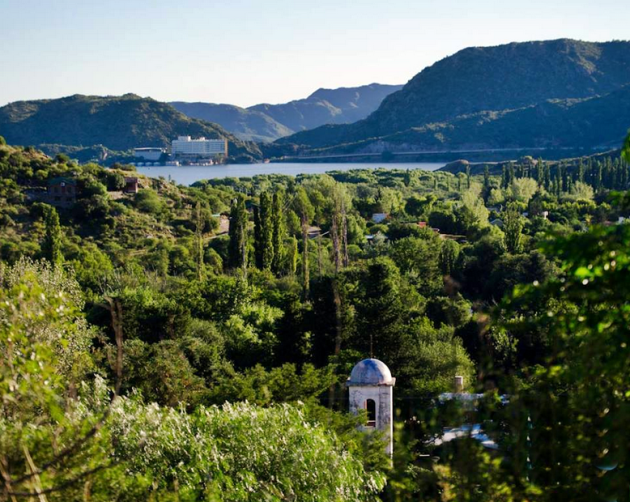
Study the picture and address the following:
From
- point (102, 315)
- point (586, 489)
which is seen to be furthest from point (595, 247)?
point (102, 315)

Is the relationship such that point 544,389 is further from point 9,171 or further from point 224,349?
point 9,171

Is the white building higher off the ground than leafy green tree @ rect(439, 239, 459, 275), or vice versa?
the white building

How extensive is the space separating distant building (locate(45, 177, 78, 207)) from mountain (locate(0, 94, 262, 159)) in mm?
131601

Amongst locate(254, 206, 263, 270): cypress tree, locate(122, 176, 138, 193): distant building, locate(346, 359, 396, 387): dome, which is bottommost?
locate(254, 206, 263, 270): cypress tree

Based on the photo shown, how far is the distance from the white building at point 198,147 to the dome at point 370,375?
166 m

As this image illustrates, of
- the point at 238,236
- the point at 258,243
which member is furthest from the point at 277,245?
the point at 238,236

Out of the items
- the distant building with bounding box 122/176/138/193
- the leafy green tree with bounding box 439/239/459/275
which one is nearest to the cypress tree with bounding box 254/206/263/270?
the leafy green tree with bounding box 439/239/459/275

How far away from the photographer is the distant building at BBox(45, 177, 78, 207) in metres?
53.1

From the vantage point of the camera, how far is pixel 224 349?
2436 cm

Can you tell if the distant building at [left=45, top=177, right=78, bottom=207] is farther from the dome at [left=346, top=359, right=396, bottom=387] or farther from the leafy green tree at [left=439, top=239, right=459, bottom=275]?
the dome at [left=346, top=359, right=396, bottom=387]

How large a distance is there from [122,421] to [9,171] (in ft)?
161

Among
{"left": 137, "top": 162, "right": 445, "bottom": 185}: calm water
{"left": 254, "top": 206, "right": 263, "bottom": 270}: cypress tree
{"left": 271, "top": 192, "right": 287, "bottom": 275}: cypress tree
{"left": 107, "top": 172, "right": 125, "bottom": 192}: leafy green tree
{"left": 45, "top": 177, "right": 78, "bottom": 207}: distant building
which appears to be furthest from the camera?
{"left": 137, "top": 162, "right": 445, "bottom": 185}: calm water

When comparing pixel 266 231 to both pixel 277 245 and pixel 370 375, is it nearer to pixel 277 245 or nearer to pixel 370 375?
pixel 277 245

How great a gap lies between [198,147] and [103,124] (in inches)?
896
